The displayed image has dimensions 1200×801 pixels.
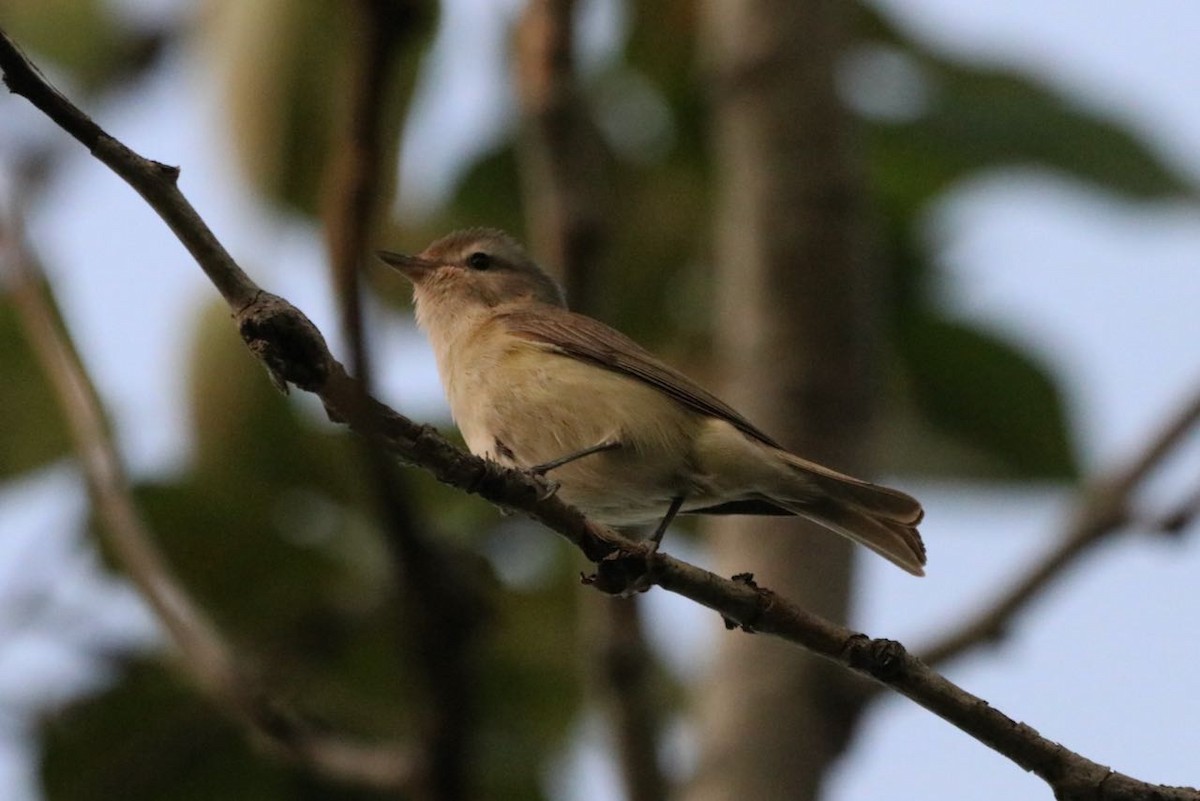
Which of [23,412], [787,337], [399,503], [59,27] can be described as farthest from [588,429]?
[59,27]

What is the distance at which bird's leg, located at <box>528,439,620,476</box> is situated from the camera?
3.49m

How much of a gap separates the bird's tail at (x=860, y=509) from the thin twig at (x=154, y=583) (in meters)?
1.20

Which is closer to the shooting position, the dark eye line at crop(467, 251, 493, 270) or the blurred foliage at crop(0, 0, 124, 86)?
the blurred foliage at crop(0, 0, 124, 86)

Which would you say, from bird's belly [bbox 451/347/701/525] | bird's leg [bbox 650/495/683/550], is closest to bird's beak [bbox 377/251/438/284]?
bird's belly [bbox 451/347/701/525]

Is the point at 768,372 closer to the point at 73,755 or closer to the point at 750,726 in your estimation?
the point at 750,726

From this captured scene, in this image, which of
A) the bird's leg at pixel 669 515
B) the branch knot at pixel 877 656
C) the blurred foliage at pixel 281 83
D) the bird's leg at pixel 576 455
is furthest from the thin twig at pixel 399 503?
the blurred foliage at pixel 281 83

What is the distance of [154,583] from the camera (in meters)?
3.68

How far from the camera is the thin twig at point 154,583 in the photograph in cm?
357

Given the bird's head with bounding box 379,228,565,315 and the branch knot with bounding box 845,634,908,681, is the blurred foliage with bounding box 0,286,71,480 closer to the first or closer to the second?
the bird's head with bounding box 379,228,565,315

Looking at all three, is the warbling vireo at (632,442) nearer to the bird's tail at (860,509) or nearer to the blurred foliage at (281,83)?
the bird's tail at (860,509)

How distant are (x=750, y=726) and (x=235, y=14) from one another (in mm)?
2311

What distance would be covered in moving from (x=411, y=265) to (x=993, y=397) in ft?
6.13

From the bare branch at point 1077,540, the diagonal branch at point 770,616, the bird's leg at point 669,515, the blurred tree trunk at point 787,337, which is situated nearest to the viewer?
the diagonal branch at point 770,616

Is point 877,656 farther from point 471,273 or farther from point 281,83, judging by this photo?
point 471,273
